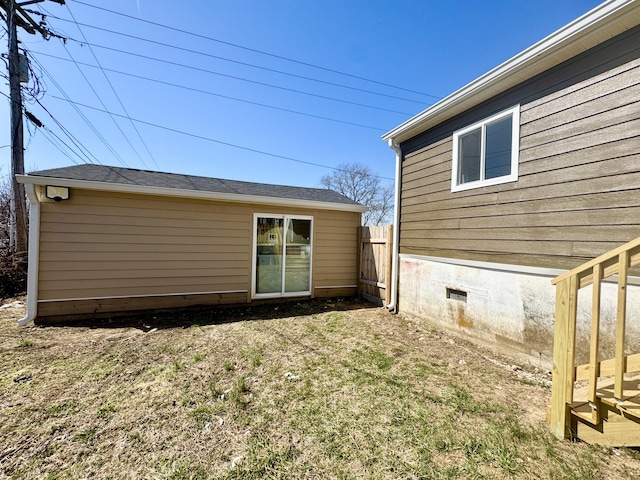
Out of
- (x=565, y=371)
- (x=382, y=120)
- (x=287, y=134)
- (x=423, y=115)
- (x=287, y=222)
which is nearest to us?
(x=565, y=371)

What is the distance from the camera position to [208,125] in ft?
38.3

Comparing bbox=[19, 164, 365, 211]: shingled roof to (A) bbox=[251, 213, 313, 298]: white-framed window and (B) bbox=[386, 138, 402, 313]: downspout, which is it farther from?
(B) bbox=[386, 138, 402, 313]: downspout

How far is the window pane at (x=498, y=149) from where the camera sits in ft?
11.9

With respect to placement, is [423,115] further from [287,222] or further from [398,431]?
[398,431]

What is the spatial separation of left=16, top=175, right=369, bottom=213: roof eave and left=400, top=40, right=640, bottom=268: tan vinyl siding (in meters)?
3.06

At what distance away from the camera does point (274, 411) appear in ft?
7.65

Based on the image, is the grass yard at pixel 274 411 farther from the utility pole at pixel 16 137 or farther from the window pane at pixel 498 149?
the utility pole at pixel 16 137

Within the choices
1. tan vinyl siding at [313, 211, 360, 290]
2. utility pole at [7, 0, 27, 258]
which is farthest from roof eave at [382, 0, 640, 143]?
utility pole at [7, 0, 27, 258]

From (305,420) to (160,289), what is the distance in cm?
445

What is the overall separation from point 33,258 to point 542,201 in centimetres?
756

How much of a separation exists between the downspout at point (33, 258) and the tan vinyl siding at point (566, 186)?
6910 millimetres

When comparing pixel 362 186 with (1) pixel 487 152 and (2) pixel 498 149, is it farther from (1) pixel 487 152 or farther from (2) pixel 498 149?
(2) pixel 498 149

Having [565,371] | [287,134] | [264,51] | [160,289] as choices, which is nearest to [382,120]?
[287,134]

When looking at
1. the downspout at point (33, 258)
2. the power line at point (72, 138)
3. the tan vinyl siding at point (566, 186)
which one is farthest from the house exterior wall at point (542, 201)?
the power line at point (72, 138)
